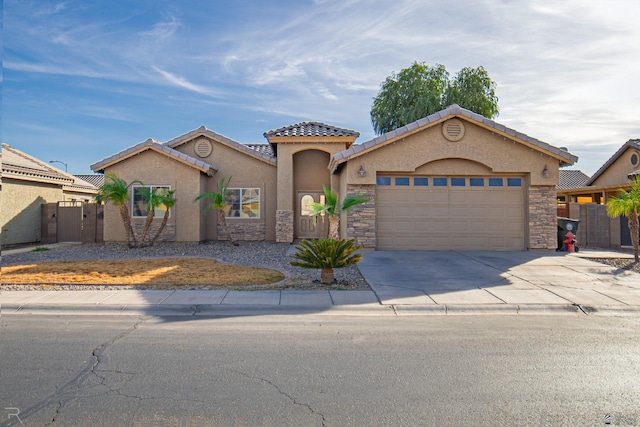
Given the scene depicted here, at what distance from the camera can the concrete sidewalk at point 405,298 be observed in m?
7.87

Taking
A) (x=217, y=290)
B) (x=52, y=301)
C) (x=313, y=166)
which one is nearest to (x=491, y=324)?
(x=217, y=290)

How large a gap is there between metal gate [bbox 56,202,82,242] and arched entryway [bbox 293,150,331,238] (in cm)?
1002

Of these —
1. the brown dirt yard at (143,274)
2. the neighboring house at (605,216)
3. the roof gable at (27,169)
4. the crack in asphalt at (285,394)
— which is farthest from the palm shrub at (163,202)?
the neighboring house at (605,216)

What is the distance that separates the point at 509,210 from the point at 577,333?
948 cm

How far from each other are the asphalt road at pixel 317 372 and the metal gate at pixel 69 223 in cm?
1442

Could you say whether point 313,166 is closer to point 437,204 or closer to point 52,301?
point 437,204

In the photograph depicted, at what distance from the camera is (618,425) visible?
373 centimetres

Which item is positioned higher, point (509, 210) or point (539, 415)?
point (509, 210)

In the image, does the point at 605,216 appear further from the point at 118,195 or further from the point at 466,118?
the point at 118,195

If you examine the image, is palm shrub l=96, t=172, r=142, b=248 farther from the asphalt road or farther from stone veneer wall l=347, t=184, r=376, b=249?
the asphalt road

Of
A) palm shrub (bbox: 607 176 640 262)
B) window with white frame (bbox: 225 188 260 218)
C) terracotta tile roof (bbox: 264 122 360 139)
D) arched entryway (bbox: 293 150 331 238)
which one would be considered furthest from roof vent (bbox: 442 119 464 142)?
window with white frame (bbox: 225 188 260 218)

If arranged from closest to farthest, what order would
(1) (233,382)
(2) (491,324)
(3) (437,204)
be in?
1. (1) (233,382)
2. (2) (491,324)
3. (3) (437,204)

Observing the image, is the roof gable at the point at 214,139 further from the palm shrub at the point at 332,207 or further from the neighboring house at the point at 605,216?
the neighboring house at the point at 605,216

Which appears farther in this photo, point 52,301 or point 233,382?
point 52,301
